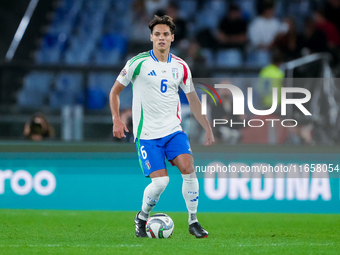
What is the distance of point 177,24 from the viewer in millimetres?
12875

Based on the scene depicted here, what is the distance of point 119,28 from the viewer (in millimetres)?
13336

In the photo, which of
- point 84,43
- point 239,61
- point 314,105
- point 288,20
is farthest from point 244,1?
point 314,105

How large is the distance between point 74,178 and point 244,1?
22.5 feet

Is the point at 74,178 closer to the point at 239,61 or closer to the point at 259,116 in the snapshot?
the point at 259,116

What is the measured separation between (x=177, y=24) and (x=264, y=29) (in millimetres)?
1815

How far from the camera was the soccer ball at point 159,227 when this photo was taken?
19.4 feet

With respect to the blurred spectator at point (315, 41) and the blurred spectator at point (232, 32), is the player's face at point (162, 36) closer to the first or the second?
the blurred spectator at point (315, 41)

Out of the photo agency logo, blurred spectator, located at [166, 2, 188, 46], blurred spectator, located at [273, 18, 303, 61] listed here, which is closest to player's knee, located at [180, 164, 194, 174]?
the photo agency logo

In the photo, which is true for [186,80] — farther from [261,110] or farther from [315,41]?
[315,41]

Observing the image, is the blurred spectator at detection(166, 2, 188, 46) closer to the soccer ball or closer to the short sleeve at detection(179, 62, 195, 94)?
the short sleeve at detection(179, 62, 195, 94)

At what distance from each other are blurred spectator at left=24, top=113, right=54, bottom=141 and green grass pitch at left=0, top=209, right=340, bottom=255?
1.27 meters

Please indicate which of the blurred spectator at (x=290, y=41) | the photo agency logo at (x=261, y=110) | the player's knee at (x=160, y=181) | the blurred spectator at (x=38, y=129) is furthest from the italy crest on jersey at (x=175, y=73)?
the blurred spectator at (x=290, y=41)

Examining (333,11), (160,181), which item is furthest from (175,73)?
(333,11)

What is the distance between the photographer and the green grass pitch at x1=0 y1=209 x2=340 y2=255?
522 cm
